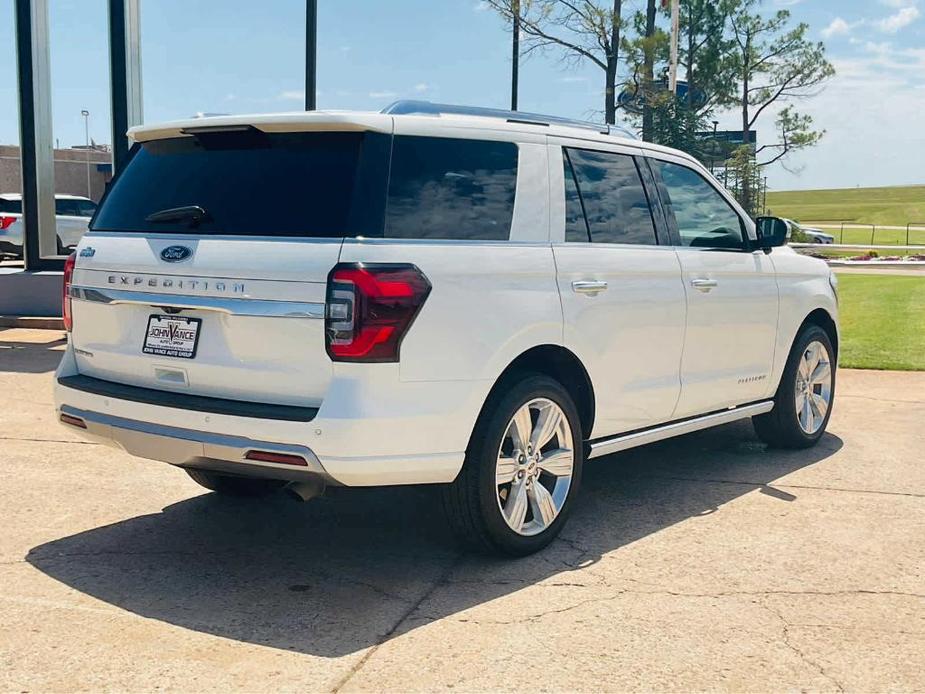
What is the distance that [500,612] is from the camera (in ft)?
14.3

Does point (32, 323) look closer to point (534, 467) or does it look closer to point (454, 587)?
point (534, 467)

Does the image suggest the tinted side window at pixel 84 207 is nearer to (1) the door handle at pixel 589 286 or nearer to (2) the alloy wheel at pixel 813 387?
(2) the alloy wheel at pixel 813 387

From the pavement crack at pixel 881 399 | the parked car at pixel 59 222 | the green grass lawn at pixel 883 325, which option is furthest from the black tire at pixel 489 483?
the parked car at pixel 59 222

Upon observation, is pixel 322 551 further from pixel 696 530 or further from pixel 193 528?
pixel 696 530

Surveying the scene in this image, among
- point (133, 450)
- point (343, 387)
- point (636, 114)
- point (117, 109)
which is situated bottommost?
point (133, 450)

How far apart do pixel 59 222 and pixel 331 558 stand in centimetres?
2193

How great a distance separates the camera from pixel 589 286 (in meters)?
5.23

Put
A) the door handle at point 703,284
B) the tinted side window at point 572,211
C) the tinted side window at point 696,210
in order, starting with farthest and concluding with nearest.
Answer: the tinted side window at point 696,210 < the door handle at point 703,284 < the tinted side window at point 572,211

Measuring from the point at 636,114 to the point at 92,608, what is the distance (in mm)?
35326

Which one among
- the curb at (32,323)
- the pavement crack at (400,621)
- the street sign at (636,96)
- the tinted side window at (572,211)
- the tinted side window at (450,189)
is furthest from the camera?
the street sign at (636,96)

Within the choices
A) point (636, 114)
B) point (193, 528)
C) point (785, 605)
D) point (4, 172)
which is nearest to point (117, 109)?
point (193, 528)

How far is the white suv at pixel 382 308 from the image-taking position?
14.1ft

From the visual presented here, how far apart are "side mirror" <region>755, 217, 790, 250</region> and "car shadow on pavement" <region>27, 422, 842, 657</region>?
144cm

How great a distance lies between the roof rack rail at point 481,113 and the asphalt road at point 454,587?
204cm
